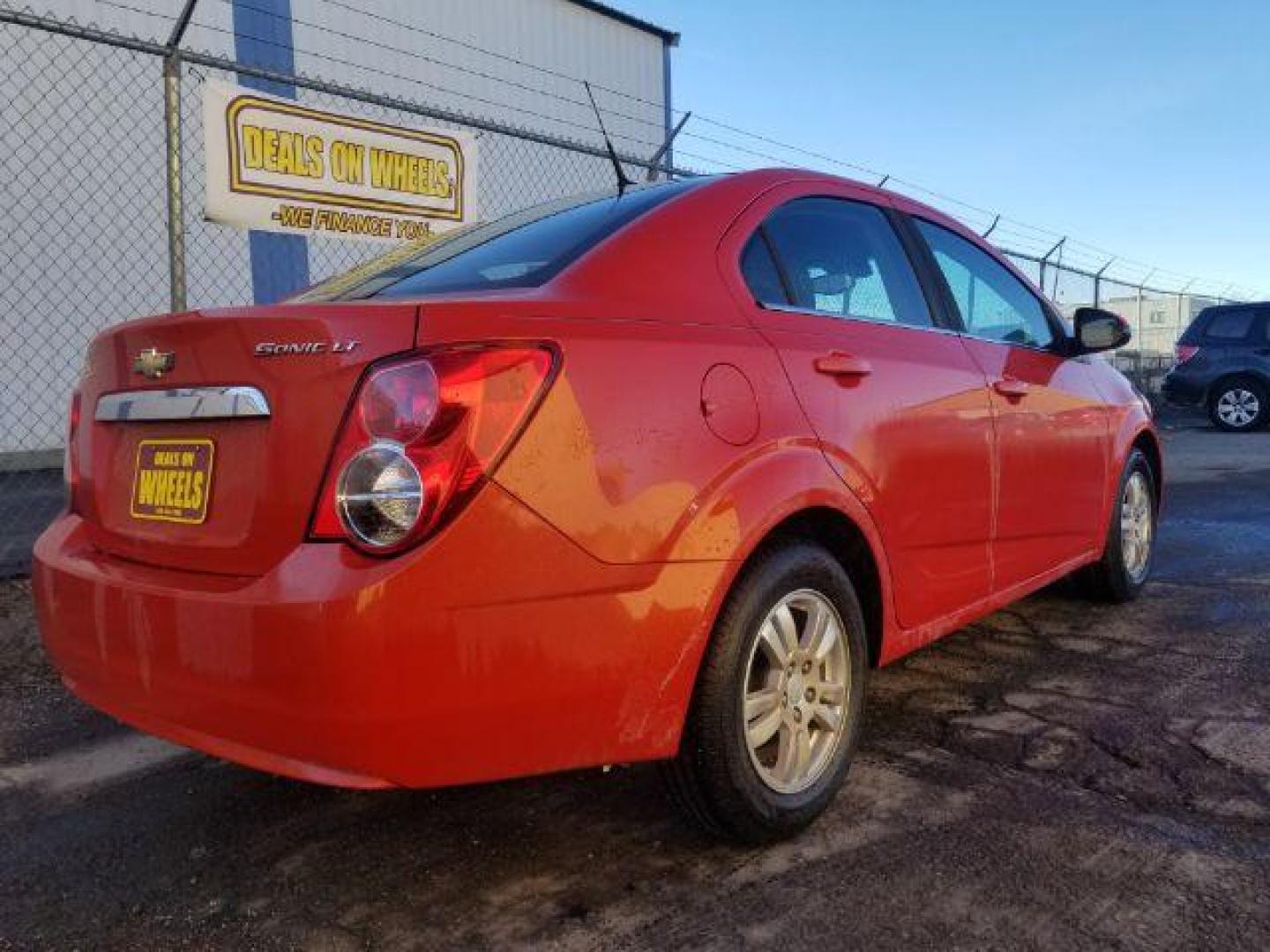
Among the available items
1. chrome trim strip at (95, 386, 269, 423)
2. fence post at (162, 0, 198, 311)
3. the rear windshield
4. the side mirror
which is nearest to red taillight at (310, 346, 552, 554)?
chrome trim strip at (95, 386, 269, 423)

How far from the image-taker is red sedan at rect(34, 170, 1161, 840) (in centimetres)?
180

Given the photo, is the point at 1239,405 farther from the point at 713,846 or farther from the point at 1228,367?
the point at 713,846

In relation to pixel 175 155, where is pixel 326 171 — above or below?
above

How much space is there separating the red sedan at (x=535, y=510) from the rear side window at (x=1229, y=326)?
1334cm

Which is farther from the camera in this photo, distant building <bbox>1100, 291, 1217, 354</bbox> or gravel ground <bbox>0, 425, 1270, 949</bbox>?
distant building <bbox>1100, 291, 1217, 354</bbox>

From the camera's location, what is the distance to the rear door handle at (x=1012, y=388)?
3285 millimetres

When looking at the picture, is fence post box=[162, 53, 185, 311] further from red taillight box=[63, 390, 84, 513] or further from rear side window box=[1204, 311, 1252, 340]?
rear side window box=[1204, 311, 1252, 340]

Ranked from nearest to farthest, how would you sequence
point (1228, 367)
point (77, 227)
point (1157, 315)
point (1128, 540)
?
point (1128, 540) < point (77, 227) < point (1228, 367) < point (1157, 315)

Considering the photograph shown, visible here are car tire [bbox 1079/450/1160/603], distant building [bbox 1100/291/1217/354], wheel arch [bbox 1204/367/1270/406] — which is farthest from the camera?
distant building [bbox 1100/291/1217/354]

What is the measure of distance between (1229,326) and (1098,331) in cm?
1224

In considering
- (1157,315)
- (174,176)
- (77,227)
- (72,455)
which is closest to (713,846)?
(72,455)

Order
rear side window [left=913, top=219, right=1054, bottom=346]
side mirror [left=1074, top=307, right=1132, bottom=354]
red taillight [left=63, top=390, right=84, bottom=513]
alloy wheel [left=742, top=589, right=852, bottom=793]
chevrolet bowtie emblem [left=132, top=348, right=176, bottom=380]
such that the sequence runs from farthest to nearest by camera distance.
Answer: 1. side mirror [left=1074, top=307, right=1132, bottom=354]
2. rear side window [left=913, top=219, right=1054, bottom=346]
3. red taillight [left=63, top=390, right=84, bottom=513]
4. alloy wheel [left=742, top=589, right=852, bottom=793]
5. chevrolet bowtie emblem [left=132, top=348, right=176, bottom=380]

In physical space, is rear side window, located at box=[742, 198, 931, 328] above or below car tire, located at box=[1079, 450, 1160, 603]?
above

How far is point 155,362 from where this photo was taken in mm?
2164
